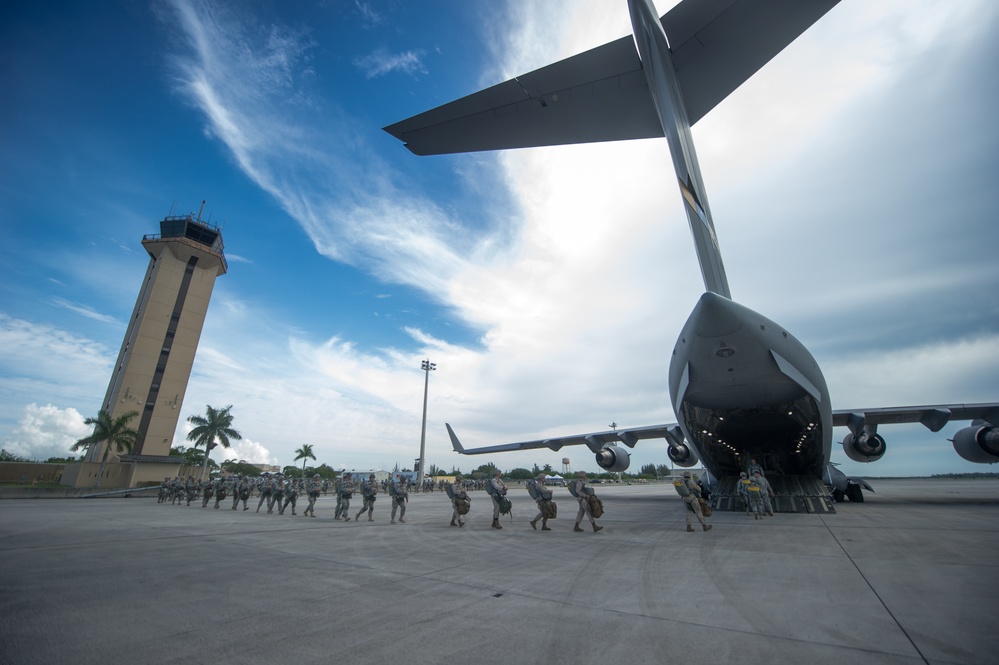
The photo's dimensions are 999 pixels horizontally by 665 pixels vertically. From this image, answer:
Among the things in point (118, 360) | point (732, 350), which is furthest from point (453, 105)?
point (118, 360)

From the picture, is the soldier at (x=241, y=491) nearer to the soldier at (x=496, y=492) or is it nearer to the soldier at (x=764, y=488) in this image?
the soldier at (x=496, y=492)

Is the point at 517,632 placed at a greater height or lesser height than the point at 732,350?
lesser

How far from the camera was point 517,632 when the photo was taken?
3271 mm

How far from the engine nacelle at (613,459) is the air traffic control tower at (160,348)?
39.6 metres

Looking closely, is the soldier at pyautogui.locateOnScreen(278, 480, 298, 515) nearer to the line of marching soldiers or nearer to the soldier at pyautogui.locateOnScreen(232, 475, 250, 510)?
the line of marching soldiers

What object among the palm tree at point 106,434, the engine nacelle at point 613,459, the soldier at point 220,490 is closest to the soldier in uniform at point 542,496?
the engine nacelle at point 613,459

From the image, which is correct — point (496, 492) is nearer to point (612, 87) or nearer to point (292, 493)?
point (292, 493)

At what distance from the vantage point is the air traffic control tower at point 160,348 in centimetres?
3816

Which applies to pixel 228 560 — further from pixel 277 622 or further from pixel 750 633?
pixel 750 633

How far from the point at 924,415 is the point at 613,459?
1279 centimetres

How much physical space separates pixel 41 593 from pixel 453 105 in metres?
9.74

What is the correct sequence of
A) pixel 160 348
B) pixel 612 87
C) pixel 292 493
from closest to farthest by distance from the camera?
pixel 612 87 < pixel 292 493 < pixel 160 348

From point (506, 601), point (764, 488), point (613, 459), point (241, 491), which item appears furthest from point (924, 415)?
point (241, 491)

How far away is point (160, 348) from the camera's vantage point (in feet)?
140
